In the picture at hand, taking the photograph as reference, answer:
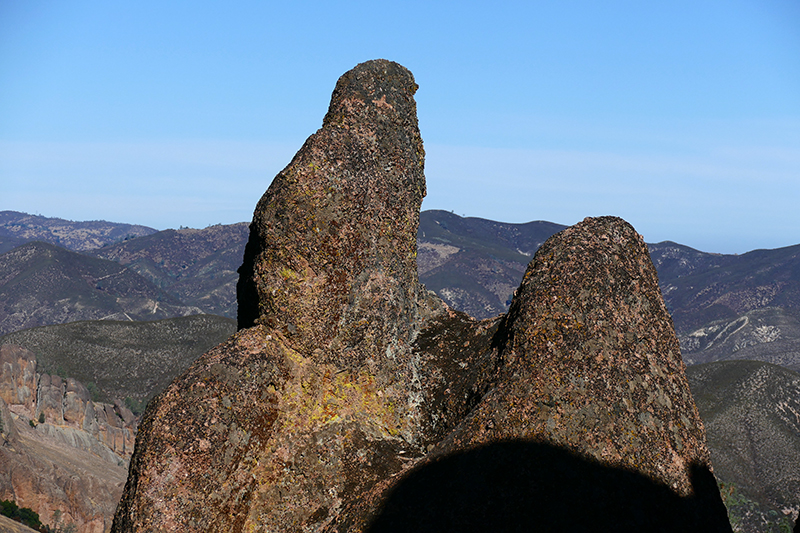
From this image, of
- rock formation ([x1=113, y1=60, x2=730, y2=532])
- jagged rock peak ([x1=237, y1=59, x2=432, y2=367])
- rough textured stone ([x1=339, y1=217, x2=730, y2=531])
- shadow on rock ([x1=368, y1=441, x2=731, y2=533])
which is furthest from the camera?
jagged rock peak ([x1=237, y1=59, x2=432, y2=367])

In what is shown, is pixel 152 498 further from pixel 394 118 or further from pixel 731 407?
pixel 731 407

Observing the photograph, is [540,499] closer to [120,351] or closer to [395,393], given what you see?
[395,393]

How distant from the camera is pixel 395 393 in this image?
13.0 meters

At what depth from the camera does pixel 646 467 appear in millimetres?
9820

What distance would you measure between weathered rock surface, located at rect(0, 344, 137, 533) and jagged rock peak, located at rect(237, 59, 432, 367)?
58.8m

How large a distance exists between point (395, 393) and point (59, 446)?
8290 centimetres

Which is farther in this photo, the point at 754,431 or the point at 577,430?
the point at 754,431

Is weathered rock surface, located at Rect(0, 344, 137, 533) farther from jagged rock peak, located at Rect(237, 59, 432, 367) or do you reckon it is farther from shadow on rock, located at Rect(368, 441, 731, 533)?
shadow on rock, located at Rect(368, 441, 731, 533)

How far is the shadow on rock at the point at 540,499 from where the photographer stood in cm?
928

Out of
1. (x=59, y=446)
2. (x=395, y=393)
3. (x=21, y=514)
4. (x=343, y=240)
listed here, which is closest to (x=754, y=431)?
(x=59, y=446)

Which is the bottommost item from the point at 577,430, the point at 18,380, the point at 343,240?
the point at 18,380

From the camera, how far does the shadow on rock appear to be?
9281 millimetres

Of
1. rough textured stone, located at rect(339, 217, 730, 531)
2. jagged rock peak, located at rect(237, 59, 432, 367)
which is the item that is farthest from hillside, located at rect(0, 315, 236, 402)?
rough textured stone, located at rect(339, 217, 730, 531)

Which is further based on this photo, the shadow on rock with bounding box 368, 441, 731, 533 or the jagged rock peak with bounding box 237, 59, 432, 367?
the jagged rock peak with bounding box 237, 59, 432, 367
